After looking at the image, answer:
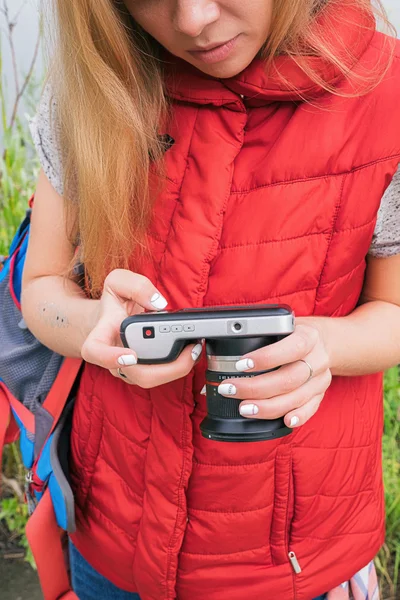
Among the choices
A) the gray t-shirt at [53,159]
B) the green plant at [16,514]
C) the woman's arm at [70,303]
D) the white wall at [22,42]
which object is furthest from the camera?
the white wall at [22,42]

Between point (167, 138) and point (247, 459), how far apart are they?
577 millimetres

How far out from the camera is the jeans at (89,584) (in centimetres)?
139

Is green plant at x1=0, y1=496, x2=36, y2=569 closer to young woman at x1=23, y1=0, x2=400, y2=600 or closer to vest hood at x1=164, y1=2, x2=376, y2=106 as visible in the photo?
young woman at x1=23, y1=0, x2=400, y2=600

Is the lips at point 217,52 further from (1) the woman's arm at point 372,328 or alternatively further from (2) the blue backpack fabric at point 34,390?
(2) the blue backpack fabric at point 34,390

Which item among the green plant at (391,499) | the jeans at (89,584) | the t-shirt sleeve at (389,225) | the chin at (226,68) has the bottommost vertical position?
the green plant at (391,499)

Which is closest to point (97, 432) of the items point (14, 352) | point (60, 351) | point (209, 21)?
point (60, 351)

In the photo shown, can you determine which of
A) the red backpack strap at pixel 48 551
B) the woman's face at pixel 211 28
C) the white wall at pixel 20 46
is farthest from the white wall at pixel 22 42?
the red backpack strap at pixel 48 551

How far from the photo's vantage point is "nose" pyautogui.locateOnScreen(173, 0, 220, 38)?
1.05m

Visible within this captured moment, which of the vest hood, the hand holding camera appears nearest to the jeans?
the hand holding camera

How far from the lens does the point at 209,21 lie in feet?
3.45

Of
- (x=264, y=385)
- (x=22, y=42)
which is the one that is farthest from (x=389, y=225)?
(x=22, y=42)

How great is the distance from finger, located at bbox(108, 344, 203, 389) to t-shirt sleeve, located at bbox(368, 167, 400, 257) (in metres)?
0.36

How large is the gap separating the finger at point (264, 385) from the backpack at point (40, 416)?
51 centimetres

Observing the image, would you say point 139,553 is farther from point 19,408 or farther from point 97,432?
point 19,408
